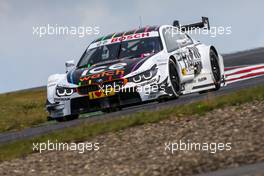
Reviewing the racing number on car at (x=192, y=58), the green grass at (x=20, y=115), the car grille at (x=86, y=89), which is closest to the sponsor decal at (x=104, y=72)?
the car grille at (x=86, y=89)

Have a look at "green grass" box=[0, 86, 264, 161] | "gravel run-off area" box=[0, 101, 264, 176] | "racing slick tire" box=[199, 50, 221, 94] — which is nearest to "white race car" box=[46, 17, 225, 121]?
"racing slick tire" box=[199, 50, 221, 94]

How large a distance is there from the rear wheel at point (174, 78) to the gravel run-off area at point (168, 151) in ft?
10.3

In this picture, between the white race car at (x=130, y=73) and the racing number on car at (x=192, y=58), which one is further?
the racing number on car at (x=192, y=58)

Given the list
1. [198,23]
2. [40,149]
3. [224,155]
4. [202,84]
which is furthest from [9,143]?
[198,23]

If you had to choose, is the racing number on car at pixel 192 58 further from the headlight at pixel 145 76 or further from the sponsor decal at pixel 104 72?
the sponsor decal at pixel 104 72

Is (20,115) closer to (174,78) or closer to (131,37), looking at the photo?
(131,37)

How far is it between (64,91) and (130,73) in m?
1.20

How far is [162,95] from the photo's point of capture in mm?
12180

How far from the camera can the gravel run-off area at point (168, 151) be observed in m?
7.08

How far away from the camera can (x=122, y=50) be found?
1343cm

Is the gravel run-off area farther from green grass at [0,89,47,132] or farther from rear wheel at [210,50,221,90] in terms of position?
green grass at [0,89,47,132]

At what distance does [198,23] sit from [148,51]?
3357 millimetres

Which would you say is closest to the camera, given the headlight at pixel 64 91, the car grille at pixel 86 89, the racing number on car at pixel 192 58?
the car grille at pixel 86 89

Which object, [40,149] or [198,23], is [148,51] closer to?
[198,23]
